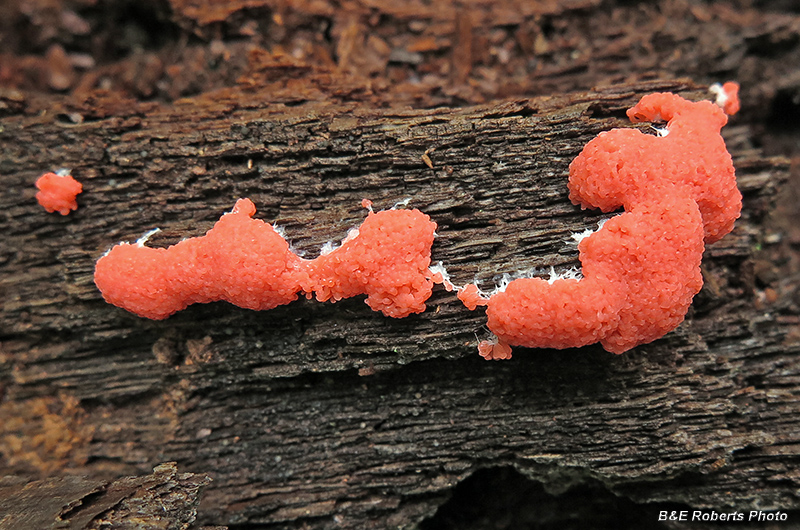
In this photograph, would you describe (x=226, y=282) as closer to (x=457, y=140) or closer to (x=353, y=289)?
(x=353, y=289)

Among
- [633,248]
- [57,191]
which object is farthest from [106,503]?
[633,248]

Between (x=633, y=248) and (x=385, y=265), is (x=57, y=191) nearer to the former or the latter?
(x=385, y=265)

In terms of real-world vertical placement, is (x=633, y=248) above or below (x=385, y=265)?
below

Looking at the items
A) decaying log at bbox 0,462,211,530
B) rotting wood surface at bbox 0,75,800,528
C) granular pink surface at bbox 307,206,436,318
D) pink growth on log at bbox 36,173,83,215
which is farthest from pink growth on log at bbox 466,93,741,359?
pink growth on log at bbox 36,173,83,215

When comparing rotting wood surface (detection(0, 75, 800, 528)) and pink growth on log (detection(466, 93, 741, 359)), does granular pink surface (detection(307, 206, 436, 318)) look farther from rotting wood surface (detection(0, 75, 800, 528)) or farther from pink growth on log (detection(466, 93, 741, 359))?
pink growth on log (detection(466, 93, 741, 359))

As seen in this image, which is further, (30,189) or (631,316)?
(30,189)

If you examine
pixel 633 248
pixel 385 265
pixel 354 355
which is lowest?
pixel 354 355

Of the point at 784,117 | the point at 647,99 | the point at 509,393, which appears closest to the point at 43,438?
the point at 509,393
